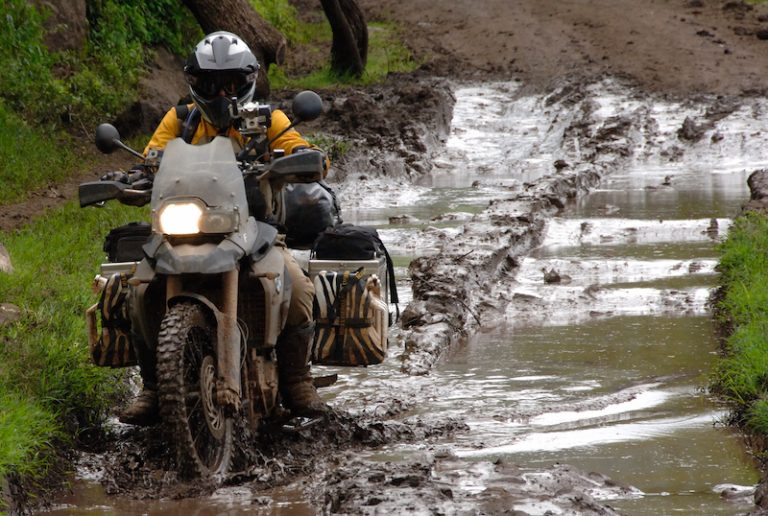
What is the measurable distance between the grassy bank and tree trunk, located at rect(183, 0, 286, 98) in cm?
821

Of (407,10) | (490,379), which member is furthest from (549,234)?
(407,10)

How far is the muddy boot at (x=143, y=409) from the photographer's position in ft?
19.7

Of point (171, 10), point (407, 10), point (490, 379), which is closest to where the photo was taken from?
point (490, 379)

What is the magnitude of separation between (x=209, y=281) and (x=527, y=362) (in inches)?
113

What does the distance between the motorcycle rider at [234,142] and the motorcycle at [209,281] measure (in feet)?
0.46

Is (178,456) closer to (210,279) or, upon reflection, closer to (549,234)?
(210,279)

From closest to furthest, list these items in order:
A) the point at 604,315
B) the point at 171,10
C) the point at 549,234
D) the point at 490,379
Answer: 1. the point at 490,379
2. the point at 604,315
3. the point at 549,234
4. the point at 171,10

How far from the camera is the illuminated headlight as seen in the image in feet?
17.5

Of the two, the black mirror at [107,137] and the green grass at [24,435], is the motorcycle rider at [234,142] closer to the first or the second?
the black mirror at [107,137]

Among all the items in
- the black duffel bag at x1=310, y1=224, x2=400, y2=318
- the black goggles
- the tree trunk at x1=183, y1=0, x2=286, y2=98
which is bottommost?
the black duffel bag at x1=310, y1=224, x2=400, y2=318

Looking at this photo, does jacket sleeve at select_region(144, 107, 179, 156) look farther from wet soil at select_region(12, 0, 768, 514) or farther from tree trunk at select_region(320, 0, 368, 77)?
tree trunk at select_region(320, 0, 368, 77)

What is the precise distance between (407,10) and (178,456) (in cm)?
2272

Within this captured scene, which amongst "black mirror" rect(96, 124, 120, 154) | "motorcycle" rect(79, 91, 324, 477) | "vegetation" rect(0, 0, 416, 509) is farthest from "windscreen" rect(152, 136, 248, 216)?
"vegetation" rect(0, 0, 416, 509)

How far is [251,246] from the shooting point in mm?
5547
